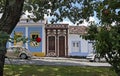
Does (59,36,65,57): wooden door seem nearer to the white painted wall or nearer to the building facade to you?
the building facade

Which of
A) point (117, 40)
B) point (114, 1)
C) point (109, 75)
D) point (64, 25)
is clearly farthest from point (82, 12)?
point (64, 25)

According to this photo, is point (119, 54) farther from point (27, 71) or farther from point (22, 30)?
point (22, 30)

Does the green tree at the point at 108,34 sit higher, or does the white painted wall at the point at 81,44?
the white painted wall at the point at 81,44

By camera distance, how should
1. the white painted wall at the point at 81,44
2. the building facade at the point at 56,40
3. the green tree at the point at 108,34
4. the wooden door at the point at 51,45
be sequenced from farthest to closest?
the white painted wall at the point at 81,44 < the wooden door at the point at 51,45 < the building facade at the point at 56,40 < the green tree at the point at 108,34

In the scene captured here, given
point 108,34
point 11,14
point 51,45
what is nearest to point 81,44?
point 51,45

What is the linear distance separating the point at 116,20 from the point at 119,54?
1.29m

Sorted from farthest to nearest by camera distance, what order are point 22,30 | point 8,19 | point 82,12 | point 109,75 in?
point 22,30, point 82,12, point 109,75, point 8,19

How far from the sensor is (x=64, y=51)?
150 feet

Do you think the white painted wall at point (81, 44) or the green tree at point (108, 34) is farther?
the white painted wall at point (81, 44)

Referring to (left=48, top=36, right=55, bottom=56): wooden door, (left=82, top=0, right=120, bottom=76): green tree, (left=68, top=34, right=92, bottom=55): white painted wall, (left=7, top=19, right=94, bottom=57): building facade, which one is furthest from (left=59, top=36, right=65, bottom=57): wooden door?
(left=82, top=0, right=120, bottom=76): green tree

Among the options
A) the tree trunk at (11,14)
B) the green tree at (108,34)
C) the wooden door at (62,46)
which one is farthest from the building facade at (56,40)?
the tree trunk at (11,14)

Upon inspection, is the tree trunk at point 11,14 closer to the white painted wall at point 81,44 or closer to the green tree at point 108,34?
the green tree at point 108,34

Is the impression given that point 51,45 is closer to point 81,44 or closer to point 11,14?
point 81,44

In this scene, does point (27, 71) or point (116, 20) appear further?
point (27, 71)
